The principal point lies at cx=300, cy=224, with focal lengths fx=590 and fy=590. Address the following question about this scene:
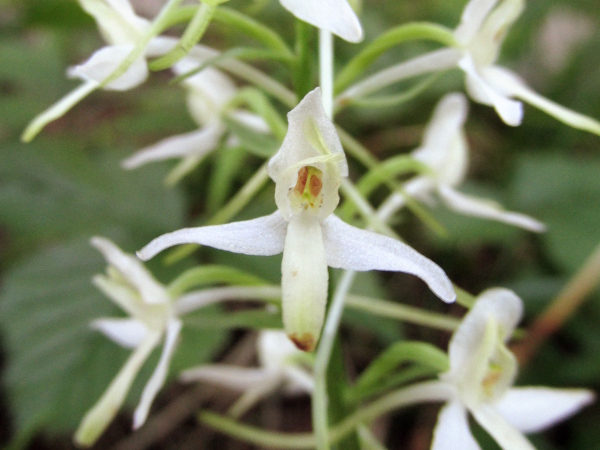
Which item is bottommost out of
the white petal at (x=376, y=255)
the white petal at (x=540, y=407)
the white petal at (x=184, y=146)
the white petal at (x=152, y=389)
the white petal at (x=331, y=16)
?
the white petal at (x=152, y=389)

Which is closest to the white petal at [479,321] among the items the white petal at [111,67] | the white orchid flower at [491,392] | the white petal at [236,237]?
the white orchid flower at [491,392]

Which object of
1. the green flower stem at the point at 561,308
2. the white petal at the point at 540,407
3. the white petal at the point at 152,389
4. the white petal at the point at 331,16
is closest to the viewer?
the white petal at the point at 331,16

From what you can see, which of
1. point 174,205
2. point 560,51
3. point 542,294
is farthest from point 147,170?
point 560,51

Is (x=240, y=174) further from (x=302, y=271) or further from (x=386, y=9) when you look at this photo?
(x=302, y=271)

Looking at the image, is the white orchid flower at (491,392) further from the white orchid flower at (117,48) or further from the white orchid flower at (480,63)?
the white orchid flower at (117,48)

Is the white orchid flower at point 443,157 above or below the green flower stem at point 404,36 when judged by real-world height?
below

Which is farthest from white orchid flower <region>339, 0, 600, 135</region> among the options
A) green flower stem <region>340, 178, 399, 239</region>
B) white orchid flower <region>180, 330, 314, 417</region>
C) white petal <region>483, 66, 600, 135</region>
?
white orchid flower <region>180, 330, 314, 417</region>

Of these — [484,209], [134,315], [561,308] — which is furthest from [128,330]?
[561,308]

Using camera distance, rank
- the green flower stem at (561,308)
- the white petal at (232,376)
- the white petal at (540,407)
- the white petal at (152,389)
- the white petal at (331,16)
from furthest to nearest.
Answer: the green flower stem at (561,308) < the white petal at (232,376) < the white petal at (540,407) < the white petal at (152,389) < the white petal at (331,16)
